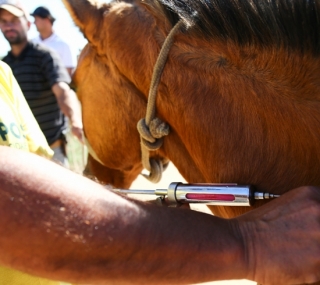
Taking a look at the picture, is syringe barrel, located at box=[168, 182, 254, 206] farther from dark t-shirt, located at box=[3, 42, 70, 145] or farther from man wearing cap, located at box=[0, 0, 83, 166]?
dark t-shirt, located at box=[3, 42, 70, 145]

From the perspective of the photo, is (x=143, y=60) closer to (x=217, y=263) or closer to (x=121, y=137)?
(x=121, y=137)

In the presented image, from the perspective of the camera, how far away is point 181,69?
1.46 m

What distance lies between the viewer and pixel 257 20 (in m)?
1.26

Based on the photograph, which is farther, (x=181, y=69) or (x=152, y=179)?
(x=152, y=179)

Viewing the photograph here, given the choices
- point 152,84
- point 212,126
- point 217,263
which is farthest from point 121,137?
point 217,263

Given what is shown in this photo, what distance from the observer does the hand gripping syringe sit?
1.21 metres

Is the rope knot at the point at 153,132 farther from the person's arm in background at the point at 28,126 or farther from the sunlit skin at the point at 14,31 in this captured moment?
the sunlit skin at the point at 14,31

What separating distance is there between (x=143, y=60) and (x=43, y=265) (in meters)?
0.99

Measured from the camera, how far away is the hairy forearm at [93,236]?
79 centimetres

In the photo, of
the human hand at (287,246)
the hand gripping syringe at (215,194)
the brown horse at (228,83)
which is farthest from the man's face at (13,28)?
the human hand at (287,246)

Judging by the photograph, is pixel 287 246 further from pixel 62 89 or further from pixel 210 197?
pixel 62 89

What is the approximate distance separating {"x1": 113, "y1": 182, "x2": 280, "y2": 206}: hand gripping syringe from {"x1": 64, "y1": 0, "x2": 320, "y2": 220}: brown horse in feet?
0.23

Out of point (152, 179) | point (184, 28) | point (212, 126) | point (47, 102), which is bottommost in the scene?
point (47, 102)

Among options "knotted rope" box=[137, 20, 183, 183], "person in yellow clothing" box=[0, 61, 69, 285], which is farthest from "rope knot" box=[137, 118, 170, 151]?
"person in yellow clothing" box=[0, 61, 69, 285]
